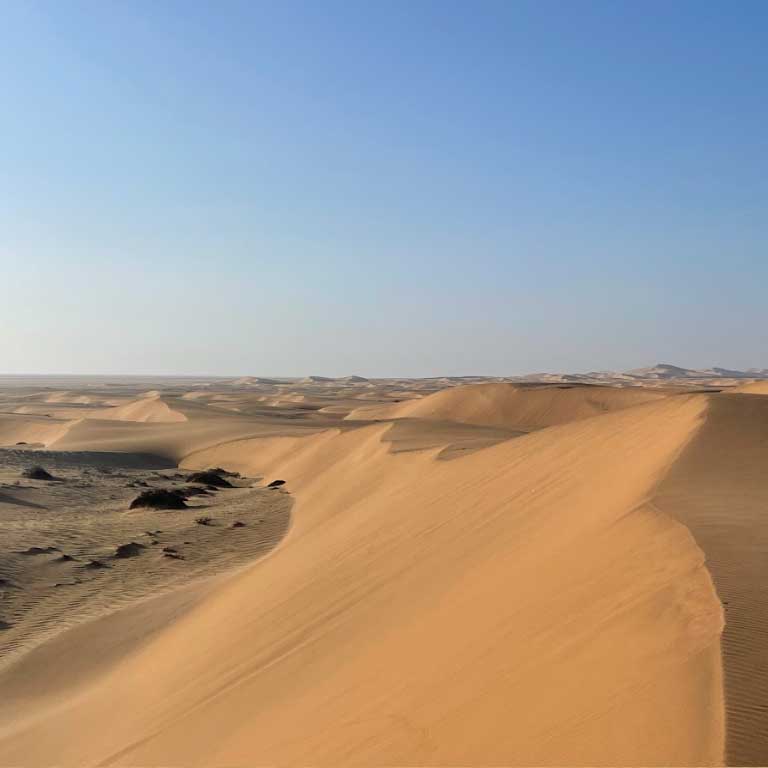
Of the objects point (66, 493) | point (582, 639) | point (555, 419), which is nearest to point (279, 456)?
point (66, 493)

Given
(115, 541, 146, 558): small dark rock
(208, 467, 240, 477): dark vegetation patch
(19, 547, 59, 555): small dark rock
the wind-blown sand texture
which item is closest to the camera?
the wind-blown sand texture

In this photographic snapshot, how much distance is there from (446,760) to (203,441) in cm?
3774

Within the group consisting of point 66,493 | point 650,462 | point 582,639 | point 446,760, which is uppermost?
point 650,462

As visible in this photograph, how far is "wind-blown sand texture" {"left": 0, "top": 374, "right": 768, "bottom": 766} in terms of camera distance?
4.16 meters

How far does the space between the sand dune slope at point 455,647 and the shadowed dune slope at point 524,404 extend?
3238 centimetres

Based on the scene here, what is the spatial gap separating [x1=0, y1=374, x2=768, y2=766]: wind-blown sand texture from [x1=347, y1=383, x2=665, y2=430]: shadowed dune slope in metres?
30.6

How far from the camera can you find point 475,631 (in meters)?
6.36

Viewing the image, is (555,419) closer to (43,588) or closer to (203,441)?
(203,441)

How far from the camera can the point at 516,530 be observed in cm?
945

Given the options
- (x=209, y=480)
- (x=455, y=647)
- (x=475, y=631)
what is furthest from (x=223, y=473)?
(x=455, y=647)

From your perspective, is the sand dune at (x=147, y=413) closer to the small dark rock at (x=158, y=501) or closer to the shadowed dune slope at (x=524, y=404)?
the shadowed dune slope at (x=524, y=404)

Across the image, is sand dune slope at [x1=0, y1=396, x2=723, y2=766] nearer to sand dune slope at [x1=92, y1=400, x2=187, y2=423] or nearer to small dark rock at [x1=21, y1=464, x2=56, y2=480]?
small dark rock at [x1=21, y1=464, x2=56, y2=480]

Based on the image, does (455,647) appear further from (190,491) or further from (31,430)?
(31,430)

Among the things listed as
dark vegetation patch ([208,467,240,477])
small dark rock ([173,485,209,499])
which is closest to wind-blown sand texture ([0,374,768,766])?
small dark rock ([173,485,209,499])
